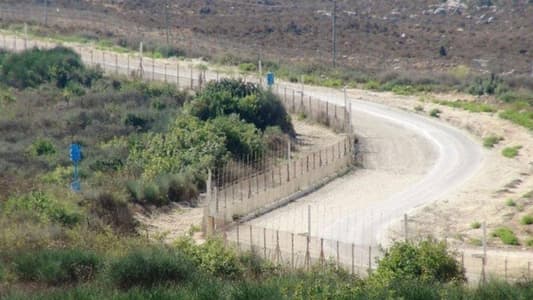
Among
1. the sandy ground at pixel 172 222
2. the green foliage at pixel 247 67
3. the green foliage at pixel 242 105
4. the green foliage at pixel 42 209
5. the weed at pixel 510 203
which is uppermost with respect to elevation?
the green foliage at pixel 247 67

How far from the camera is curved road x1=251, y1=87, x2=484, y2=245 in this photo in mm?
40156

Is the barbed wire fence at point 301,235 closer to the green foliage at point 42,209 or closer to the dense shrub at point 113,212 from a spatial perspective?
the dense shrub at point 113,212

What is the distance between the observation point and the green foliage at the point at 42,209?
1393 inches

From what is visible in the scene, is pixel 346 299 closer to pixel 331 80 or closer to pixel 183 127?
pixel 183 127

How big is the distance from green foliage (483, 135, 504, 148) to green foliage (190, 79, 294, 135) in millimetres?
8699

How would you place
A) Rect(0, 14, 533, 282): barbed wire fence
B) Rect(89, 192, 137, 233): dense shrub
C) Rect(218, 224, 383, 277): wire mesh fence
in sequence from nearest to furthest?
Rect(218, 224, 383, 277): wire mesh fence < Rect(0, 14, 533, 282): barbed wire fence < Rect(89, 192, 137, 233): dense shrub

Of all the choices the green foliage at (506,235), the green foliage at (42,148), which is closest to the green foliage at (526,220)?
the green foliage at (506,235)

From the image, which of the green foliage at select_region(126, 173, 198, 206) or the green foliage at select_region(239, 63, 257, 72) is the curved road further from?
the green foliage at select_region(239, 63, 257, 72)

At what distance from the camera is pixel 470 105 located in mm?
64125

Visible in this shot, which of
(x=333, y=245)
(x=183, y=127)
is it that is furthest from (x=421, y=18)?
(x=333, y=245)

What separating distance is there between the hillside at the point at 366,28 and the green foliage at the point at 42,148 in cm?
3749

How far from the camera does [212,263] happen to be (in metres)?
31.8

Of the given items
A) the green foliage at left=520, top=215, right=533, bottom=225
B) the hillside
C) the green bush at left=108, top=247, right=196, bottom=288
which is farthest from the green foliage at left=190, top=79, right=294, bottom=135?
the hillside

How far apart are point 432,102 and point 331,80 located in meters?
8.49
